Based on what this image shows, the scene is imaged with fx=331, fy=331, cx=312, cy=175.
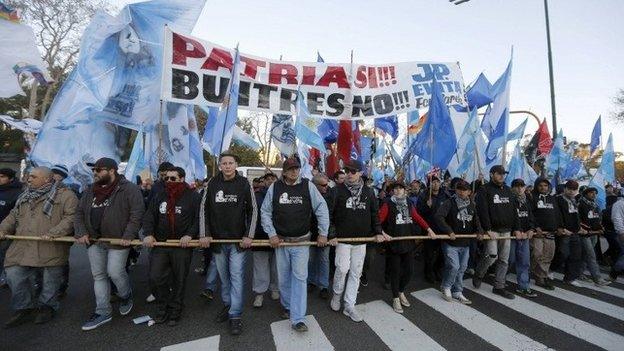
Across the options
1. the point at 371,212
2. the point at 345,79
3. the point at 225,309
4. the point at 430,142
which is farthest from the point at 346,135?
the point at 225,309

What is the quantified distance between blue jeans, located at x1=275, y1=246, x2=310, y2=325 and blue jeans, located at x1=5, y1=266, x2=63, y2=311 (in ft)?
10.1

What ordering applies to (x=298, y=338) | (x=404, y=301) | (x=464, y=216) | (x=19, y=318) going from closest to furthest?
(x=298, y=338) → (x=19, y=318) → (x=404, y=301) → (x=464, y=216)

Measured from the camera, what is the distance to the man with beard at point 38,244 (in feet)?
14.3

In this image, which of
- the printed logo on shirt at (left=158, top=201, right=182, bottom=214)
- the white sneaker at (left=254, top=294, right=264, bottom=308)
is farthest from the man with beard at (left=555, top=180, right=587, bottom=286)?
the printed logo on shirt at (left=158, top=201, right=182, bottom=214)

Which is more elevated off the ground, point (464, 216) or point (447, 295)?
point (464, 216)

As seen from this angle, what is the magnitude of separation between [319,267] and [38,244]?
13.3 ft

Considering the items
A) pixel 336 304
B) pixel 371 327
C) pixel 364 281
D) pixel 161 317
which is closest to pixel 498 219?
pixel 364 281

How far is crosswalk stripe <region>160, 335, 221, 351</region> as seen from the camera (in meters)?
3.75

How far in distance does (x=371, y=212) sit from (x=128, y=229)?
339 cm

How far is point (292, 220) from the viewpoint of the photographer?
4.42m

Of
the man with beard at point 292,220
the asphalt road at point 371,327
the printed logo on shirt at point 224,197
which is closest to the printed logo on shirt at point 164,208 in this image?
the printed logo on shirt at point 224,197

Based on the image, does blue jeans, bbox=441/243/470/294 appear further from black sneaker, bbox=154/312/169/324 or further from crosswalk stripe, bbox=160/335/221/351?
black sneaker, bbox=154/312/169/324

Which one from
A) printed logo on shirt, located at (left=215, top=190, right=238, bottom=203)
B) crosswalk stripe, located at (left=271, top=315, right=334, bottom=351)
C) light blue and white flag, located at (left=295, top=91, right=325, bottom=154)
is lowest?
crosswalk stripe, located at (left=271, top=315, right=334, bottom=351)

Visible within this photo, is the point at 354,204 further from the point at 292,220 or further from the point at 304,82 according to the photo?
the point at 304,82
